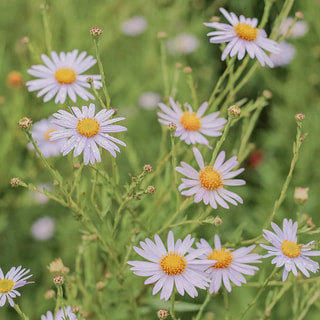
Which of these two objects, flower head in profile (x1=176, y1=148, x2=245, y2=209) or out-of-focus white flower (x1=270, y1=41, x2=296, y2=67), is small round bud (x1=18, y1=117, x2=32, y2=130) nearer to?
flower head in profile (x1=176, y1=148, x2=245, y2=209)

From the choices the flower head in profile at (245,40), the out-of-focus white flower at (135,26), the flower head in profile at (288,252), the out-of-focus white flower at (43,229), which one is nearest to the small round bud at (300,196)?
the flower head in profile at (288,252)

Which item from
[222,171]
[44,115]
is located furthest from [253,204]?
[222,171]

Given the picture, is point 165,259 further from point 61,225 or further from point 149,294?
point 61,225

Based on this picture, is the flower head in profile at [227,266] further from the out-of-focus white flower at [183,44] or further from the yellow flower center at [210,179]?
the out-of-focus white flower at [183,44]

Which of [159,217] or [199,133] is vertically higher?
[199,133]

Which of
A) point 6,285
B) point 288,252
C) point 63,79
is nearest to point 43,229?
point 63,79
